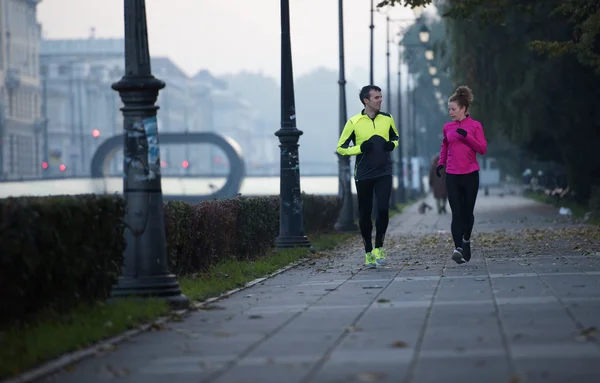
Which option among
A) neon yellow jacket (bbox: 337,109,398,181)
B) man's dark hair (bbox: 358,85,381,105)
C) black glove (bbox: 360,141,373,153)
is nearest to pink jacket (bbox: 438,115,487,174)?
neon yellow jacket (bbox: 337,109,398,181)

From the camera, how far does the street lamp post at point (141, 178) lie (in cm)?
1081

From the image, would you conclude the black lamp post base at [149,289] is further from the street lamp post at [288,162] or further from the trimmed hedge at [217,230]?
the street lamp post at [288,162]

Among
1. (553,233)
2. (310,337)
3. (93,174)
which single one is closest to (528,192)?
(93,174)

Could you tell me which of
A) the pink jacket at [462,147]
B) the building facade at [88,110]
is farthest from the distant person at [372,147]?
the building facade at [88,110]

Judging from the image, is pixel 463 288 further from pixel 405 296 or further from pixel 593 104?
pixel 593 104

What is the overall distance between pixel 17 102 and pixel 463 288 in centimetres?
11229

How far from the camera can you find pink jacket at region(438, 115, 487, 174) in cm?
1471

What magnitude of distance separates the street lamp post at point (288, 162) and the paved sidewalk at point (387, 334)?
5.83 meters

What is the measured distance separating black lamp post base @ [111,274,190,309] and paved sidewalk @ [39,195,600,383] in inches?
13.7

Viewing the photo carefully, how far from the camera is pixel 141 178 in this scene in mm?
11016

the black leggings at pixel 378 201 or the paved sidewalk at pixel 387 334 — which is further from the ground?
the black leggings at pixel 378 201

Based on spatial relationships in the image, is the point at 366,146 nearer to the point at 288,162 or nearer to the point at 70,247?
the point at 70,247

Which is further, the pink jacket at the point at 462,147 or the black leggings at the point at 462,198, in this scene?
the black leggings at the point at 462,198

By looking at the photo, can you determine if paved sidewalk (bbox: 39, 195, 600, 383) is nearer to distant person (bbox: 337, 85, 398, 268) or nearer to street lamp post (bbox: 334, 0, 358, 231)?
distant person (bbox: 337, 85, 398, 268)
